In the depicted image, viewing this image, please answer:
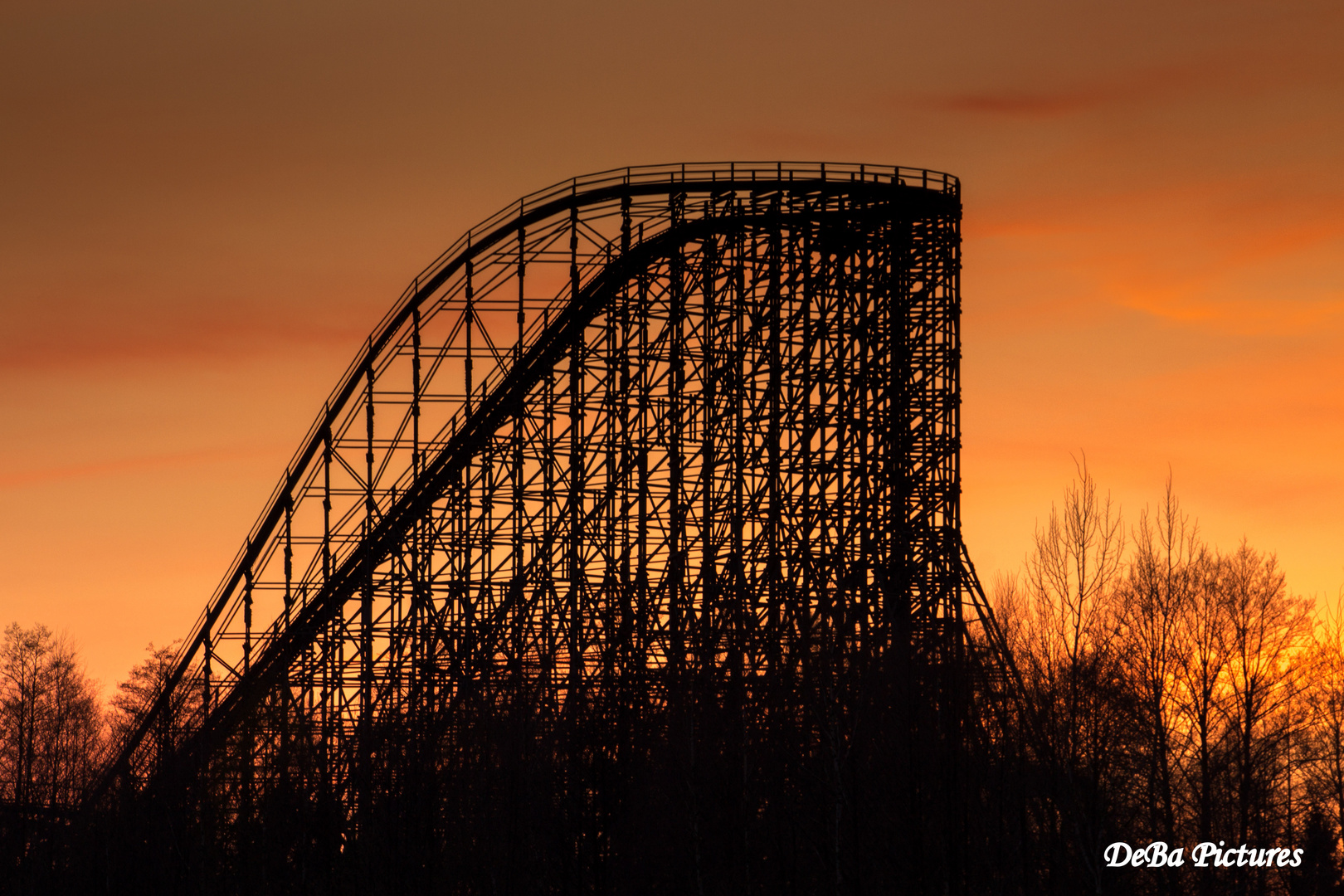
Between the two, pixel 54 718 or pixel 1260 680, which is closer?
pixel 1260 680

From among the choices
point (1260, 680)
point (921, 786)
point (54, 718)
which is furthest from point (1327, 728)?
point (54, 718)

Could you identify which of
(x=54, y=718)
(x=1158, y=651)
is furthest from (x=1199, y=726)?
(x=54, y=718)

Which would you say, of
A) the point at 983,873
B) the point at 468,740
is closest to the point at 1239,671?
the point at 983,873

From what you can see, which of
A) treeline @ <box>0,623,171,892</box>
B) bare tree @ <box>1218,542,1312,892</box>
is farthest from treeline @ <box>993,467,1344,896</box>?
treeline @ <box>0,623,171,892</box>

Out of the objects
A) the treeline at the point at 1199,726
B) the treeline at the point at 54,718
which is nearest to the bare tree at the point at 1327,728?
the treeline at the point at 1199,726

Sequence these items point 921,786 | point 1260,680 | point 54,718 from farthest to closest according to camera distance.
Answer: point 54,718 → point 1260,680 → point 921,786

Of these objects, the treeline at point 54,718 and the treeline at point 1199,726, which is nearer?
the treeline at point 1199,726

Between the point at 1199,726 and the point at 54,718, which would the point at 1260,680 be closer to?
the point at 1199,726

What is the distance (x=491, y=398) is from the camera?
31.7 meters

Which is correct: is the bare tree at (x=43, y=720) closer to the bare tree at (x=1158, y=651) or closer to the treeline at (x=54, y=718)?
the treeline at (x=54, y=718)

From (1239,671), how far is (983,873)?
11073mm

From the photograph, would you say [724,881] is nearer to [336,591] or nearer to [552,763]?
[552,763]

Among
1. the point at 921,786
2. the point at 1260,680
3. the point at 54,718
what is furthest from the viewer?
the point at 54,718

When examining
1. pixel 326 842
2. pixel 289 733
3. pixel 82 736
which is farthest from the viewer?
pixel 82 736
